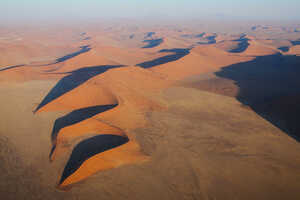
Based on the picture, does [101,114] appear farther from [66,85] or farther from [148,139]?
[66,85]

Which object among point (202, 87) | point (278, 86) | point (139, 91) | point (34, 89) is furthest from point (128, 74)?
point (278, 86)

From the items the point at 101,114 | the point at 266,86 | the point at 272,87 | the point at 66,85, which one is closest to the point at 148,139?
the point at 101,114

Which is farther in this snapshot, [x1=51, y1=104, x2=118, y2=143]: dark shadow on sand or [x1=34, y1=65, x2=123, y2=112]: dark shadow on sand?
[x1=34, y1=65, x2=123, y2=112]: dark shadow on sand

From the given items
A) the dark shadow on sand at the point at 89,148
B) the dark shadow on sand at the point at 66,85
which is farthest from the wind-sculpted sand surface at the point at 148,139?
the dark shadow on sand at the point at 66,85

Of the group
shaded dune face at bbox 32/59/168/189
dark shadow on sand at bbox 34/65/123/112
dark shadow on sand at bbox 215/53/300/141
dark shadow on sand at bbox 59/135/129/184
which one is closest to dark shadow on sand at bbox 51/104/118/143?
shaded dune face at bbox 32/59/168/189

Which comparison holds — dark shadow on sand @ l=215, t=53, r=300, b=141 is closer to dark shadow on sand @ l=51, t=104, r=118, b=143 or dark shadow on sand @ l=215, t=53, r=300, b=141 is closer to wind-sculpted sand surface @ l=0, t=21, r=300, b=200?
wind-sculpted sand surface @ l=0, t=21, r=300, b=200

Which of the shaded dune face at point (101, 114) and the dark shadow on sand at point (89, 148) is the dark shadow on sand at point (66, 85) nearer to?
the shaded dune face at point (101, 114)
